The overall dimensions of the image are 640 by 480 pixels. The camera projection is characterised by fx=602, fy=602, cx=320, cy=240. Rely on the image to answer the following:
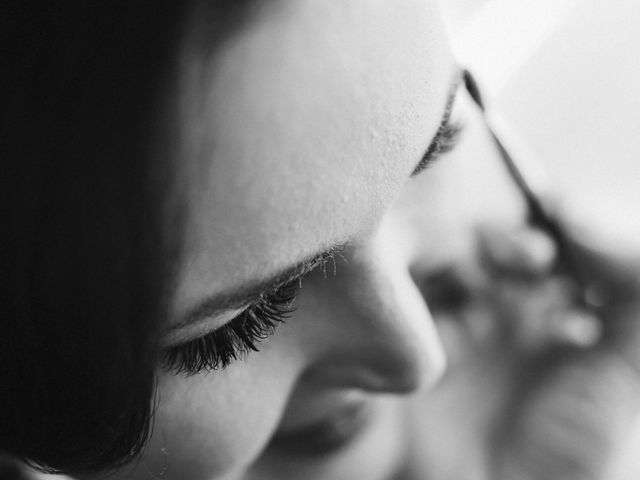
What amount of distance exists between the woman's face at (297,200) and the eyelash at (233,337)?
0.01 m

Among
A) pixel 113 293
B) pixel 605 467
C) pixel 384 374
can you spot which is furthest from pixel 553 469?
pixel 113 293

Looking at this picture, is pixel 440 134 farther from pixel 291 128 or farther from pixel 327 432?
pixel 327 432

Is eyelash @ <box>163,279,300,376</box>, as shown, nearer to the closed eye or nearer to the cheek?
the cheek

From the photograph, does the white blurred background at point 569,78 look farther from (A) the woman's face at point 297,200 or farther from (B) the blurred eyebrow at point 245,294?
(B) the blurred eyebrow at point 245,294


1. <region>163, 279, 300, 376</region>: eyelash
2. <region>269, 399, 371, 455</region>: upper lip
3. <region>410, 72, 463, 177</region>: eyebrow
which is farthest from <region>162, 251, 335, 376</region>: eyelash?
<region>269, 399, 371, 455</region>: upper lip

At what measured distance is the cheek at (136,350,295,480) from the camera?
417mm

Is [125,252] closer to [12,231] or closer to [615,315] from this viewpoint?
[12,231]

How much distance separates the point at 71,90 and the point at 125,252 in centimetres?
8

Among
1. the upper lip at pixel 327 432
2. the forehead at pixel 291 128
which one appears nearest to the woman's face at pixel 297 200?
the forehead at pixel 291 128

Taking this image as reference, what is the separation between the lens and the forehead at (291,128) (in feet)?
0.94

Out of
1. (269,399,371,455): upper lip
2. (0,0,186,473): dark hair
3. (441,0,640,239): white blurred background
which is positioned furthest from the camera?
(441,0,640,239): white blurred background

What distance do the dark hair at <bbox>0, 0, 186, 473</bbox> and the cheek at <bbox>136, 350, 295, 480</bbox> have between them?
0.19 ft

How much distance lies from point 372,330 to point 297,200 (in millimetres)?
186

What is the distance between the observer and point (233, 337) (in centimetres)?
38
